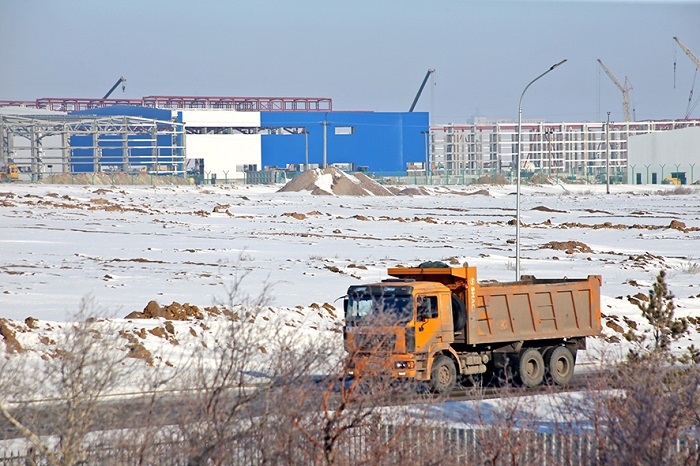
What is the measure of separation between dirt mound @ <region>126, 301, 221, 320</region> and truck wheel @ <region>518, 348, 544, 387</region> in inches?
343

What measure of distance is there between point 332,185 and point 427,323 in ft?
265

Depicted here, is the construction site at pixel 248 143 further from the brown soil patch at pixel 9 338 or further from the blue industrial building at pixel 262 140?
the brown soil patch at pixel 9 338

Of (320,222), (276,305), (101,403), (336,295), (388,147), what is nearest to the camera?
(101,403)

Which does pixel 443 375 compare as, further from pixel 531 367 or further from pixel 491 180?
pixel 491 180

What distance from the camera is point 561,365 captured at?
74.6ft

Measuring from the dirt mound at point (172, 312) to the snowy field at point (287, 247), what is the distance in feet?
2.37

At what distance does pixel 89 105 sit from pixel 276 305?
113 meters

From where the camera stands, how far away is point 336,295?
3312 centimetres

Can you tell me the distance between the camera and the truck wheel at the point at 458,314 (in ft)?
69.1

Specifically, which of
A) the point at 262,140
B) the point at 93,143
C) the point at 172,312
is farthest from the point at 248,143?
the point at 172,312

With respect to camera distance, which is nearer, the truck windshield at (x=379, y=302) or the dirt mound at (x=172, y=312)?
the truck windshield at (x=379, y=302)

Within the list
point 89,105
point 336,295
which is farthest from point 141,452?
point 89,105

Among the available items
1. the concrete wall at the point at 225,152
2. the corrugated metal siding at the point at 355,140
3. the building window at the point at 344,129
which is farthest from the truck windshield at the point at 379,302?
the building window at the point at 344,129

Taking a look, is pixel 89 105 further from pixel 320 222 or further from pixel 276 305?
pixel 276 305
